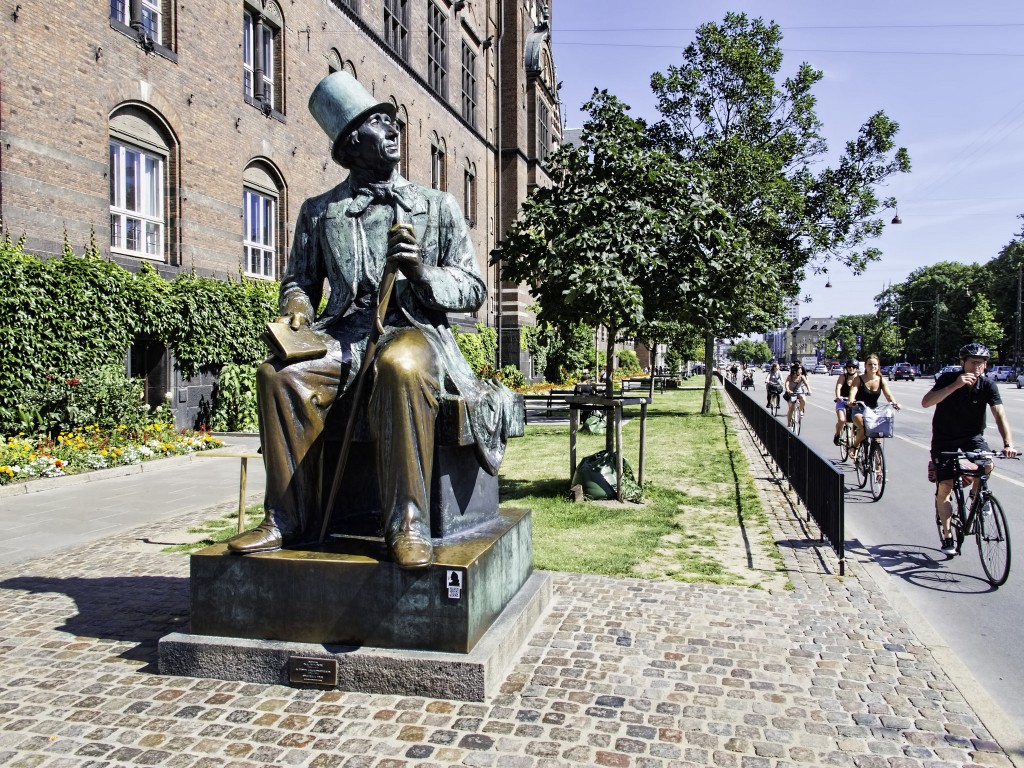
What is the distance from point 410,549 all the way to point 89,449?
32.5ft

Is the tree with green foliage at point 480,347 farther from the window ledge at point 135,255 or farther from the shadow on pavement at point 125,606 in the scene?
the shadow on pavement at point 125,606

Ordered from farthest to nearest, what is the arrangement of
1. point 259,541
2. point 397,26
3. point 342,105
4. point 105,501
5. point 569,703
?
point 397,26 < point 105,501 < point 342,105 < point 259,541 < point 569,703

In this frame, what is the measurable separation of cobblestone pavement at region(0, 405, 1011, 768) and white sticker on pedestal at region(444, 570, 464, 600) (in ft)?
1.65

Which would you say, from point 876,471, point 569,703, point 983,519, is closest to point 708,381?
point 876,471

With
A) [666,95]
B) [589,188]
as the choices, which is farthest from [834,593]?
[666,95]

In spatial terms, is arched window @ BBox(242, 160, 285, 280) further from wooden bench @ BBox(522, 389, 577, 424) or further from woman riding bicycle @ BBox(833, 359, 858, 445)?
woman riding bicycle @ BBox(833, 359, 858, 445)

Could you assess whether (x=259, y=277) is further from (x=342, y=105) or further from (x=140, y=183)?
(x=342, y=105)

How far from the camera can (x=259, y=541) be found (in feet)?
13.1

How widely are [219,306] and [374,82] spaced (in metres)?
11.7

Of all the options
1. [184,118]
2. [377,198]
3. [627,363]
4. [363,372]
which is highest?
[184,118]

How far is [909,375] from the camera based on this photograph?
65.8 m

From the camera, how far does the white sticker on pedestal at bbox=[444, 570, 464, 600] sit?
3.75 meters

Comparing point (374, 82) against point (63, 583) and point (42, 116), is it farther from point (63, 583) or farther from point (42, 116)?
point (63, 583)

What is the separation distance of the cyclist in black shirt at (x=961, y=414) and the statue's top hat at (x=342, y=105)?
525 centimetres
